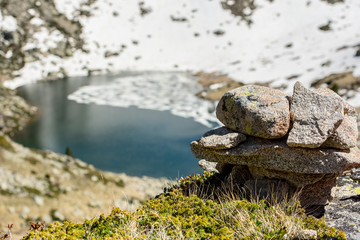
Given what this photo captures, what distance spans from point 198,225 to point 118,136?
1112 inches

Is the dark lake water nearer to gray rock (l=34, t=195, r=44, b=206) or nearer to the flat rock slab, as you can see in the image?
gray rock (l=34, t=195, r=44, b=206)

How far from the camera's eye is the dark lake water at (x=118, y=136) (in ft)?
91.8

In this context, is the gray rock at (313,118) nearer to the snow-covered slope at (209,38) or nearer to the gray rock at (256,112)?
the gray rock at (256,112)

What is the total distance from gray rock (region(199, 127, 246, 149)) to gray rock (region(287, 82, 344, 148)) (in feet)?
4.50

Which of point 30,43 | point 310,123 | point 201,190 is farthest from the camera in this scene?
point 30,43

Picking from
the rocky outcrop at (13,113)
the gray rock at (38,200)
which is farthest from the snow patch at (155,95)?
the gray rock at (38,200)

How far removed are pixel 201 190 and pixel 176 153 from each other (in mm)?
20441

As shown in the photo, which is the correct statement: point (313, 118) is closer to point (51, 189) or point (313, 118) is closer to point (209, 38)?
point (51, 189)

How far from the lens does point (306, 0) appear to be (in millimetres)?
82875

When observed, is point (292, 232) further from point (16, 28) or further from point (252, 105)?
point (16, 28)

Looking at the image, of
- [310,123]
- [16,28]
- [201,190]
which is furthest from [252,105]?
[16,28]

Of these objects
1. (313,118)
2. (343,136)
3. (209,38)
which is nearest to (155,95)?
(209,38)

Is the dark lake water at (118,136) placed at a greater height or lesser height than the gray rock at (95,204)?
lesser

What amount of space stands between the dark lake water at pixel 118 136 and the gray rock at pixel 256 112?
16368 millimetres
